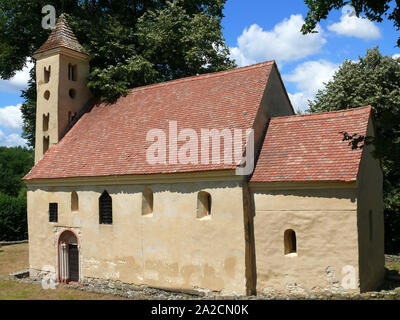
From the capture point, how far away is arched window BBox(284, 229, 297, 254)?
13.1 meters

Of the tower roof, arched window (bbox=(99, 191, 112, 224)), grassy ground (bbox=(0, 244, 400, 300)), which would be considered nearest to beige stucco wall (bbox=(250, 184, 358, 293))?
grassy ground (bbox=(0, 244, 400, 300))

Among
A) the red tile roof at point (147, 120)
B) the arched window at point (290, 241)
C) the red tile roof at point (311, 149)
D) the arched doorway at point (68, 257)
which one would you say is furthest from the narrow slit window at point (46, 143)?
the arched window at point (290, 241)

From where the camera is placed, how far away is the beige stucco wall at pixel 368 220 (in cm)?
1264

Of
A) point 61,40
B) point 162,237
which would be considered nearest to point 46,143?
point 61,40

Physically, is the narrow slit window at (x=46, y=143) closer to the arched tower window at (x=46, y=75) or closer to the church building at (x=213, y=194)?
the church building at (x=213, y=194)

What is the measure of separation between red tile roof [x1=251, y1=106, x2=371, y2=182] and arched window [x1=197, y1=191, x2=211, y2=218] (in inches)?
79.3

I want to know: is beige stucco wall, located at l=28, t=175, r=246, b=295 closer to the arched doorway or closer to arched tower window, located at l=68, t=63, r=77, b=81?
the arched doorway

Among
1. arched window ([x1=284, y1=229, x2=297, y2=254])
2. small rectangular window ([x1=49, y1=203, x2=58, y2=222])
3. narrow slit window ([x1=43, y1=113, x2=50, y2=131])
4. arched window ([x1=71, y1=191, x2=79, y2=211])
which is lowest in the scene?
arched window ([x1=284, y1=229, x2=297, y2=254])

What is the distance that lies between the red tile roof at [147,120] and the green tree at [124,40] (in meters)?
3.35

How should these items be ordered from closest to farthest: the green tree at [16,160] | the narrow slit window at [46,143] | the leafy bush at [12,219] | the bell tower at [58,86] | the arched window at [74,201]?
the arched window at [74,201] → the bell tower at [58,86] → the narrow slit window at [46,143] → the leafy bush at [12,219] → the green tree at [16,160]

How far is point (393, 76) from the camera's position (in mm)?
24141

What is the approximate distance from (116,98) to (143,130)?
4561 millimetres

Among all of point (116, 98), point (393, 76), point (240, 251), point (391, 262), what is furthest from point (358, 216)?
point (393, 76)
